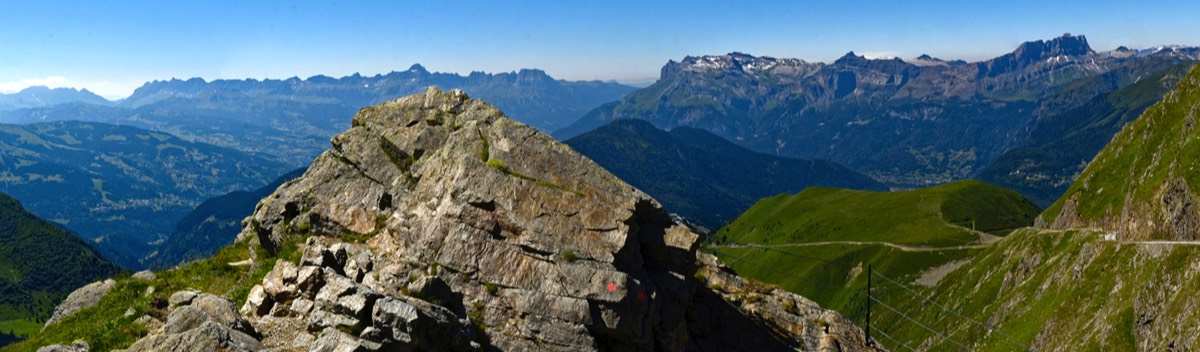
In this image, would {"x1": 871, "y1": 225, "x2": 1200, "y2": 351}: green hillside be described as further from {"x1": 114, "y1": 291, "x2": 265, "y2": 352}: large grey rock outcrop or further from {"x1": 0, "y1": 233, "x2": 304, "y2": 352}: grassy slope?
{"x1": 114, "y1": 291, "x2": 265, "y2": 352}: large grey rock outcrop

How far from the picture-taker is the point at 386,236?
41.0 metres

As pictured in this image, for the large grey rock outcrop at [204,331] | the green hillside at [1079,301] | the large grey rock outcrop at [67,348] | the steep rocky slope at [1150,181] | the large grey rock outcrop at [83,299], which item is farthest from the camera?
the steep rocky slope at [1150,181]

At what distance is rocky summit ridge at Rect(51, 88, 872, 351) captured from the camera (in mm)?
29812

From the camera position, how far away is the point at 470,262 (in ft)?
123

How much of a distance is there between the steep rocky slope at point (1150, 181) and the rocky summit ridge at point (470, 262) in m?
118

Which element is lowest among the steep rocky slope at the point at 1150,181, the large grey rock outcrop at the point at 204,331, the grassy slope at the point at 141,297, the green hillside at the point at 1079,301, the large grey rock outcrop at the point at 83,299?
the green hillside at the point at 1079,301

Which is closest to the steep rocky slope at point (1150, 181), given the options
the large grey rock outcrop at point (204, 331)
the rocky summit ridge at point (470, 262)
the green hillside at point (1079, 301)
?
the green hillside at point (1079, 301)

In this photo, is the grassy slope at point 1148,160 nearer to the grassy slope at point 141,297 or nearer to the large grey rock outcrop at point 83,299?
the grassy slope at point 141,297

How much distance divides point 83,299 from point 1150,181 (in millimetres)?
186257

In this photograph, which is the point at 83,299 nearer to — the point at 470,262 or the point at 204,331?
the point at 204,331

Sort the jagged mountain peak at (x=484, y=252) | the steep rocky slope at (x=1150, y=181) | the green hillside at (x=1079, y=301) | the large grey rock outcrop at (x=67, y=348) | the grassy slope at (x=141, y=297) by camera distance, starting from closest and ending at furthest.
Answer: the large grey rock outcrop at (x=67, y=348), the grassy slope at (x=141, y=297), the jagged mountain peak at (x=484, y=252), the green hillside at (x=1079, y=301), the steep rocky slope at (x=1150, y=181)

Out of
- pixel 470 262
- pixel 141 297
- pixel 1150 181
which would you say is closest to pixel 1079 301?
pixel 1150 181

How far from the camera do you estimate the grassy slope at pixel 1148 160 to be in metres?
142

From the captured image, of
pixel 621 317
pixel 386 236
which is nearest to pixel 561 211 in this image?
pixel 621 317
